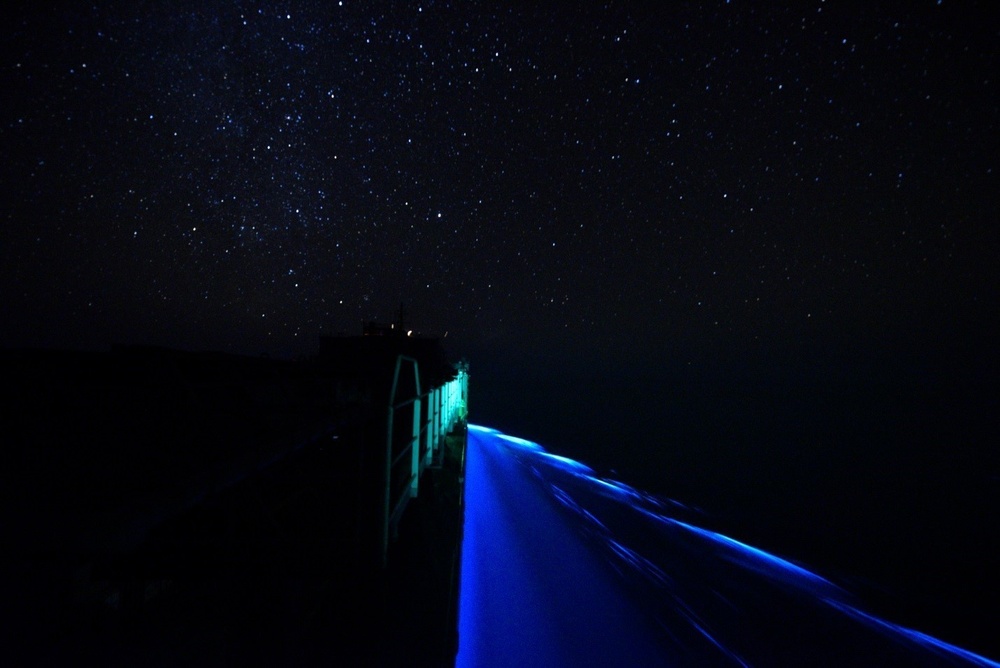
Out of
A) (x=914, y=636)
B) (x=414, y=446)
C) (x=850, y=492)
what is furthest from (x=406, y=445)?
(x=850, y=492)

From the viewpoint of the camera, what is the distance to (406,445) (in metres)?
5.55

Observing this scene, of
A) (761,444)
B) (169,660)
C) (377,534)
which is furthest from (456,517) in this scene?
(761,444)

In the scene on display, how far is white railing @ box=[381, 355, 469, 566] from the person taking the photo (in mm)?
3412

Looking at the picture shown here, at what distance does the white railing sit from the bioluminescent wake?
4.86 feet

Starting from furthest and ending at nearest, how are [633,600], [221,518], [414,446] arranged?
1. [633,600]
2. [414,446]
3. [221,518]

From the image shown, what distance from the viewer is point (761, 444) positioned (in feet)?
179

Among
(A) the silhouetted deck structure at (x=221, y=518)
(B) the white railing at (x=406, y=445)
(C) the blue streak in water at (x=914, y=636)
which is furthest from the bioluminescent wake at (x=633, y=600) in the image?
(A) the silhouetted deck structure at (x=221, y=518)

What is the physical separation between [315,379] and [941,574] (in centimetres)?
2670

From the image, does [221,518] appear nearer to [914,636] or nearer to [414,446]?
[414,446]

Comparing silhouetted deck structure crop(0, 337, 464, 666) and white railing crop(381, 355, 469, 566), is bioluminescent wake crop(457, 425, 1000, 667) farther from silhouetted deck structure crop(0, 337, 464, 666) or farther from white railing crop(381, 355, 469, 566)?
silhouetted deck structure crop(0, 337, 464, 666)

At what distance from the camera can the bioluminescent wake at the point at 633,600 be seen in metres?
5.84

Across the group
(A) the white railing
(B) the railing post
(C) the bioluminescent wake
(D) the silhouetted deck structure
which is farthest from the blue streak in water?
(D) the silhouetted deck structure

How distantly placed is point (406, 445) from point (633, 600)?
222 inches

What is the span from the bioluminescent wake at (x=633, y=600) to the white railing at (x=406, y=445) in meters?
1.48
